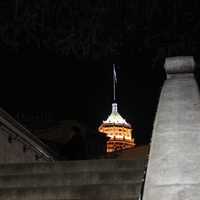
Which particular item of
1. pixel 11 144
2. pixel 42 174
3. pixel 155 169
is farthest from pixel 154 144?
pixel 11 144

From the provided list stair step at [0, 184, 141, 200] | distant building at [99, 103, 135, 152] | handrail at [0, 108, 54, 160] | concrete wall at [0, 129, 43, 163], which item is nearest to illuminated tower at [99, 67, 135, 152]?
distant building at [99, 103, 135, 152]

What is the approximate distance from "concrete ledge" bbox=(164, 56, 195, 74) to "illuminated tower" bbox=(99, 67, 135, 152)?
7229cm

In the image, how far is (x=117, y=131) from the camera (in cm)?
8138

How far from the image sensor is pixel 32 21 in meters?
10.8

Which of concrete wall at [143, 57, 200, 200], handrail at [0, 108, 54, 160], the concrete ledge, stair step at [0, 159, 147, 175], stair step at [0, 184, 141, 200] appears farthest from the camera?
handrail at [0, 108, 54, 160]

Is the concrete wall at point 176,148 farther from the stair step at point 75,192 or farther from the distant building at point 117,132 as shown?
the distant building at point 117,132

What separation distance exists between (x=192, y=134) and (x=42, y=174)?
227 cm

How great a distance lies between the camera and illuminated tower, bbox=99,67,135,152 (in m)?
79.5

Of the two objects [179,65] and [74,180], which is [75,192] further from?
[179,65]

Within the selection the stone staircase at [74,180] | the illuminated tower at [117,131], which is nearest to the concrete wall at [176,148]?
the stone staircase at [74,180]

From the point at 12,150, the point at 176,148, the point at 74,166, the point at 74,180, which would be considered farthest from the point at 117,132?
the point at 176,148

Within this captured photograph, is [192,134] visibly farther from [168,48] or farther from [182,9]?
[182,9]

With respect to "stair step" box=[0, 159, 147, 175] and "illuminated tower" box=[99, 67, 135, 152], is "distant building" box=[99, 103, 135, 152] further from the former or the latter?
"stair step" box=[0, 159, 147, 175]

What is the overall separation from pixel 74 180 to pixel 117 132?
246ft
